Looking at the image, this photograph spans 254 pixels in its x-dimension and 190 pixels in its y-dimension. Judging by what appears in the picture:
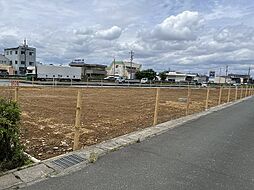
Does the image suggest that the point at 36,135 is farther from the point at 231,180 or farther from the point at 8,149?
the point at 231,180

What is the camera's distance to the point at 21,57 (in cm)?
10244

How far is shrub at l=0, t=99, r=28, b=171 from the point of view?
15.1 ft

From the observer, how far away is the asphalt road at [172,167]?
14.8 feet

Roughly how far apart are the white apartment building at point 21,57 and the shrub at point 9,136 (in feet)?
330

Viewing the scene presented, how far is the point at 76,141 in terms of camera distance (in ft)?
20.9

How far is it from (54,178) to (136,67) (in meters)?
129

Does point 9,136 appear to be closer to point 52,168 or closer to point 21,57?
point 52,168

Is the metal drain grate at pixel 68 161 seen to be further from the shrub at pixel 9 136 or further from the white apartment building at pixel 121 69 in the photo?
the white apartment building at pixel 121 69

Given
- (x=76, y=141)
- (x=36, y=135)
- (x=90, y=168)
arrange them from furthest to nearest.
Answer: (x=36, y=135) < (x=76, y=141) < (x=90, y=168)

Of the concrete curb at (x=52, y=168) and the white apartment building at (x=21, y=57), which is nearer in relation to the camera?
the concrete curb at (x=52, y=168)

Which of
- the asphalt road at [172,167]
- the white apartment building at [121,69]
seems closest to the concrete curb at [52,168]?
the asphalt road at [172,167]

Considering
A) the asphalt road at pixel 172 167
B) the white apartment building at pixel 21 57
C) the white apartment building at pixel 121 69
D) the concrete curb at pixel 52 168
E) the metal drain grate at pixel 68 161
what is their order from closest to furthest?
1. the concrete curb at pixel 52 168
2. the asphalt road at pixel 172 167
3. the metal drain grate at pixel 68 161
4. the white apartment building at pixel 21 57
5. the white apartment building at pixel 121 69

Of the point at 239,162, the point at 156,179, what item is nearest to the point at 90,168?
the point at 156,179

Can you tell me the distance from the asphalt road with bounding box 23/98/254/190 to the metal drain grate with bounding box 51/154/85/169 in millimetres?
351
